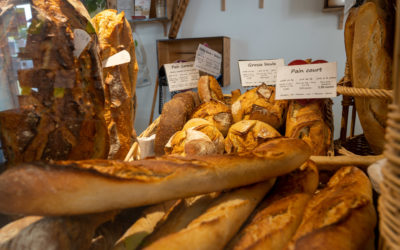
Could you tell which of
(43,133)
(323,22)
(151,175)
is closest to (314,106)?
(151,175)

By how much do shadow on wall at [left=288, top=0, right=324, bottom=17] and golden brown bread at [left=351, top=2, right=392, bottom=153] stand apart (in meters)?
1.45

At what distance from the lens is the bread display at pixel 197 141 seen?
1.00 metres

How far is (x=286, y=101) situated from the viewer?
141 cm

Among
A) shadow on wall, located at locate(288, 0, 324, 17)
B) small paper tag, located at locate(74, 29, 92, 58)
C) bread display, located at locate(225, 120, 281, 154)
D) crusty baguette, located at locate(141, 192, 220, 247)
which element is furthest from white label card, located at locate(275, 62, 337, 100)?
shadow on wall, located at locate(288, 0, 324, 17)

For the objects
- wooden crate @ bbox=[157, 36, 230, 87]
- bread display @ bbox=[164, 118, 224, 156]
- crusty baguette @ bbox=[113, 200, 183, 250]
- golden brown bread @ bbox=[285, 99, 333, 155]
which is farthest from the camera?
wooden crate @ bbox=[157, 36, 230, 87]

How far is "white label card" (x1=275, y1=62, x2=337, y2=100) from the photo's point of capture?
118 cm

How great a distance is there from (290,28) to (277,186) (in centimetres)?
208

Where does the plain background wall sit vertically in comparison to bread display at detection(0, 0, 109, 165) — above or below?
above

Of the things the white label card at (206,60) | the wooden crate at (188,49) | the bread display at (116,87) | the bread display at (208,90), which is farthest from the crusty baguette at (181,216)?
the wooden crate at (188,49)

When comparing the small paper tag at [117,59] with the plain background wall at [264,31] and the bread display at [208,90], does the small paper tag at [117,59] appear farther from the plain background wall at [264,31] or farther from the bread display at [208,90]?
the plain background wall at [264,31]

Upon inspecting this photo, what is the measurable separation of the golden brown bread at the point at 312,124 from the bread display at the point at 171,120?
1.81 feet

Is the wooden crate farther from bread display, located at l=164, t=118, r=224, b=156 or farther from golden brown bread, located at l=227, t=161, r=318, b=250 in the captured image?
golden brown bread, located at l=227, t=161, r=318, b=250

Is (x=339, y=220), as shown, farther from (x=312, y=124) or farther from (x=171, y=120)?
(x=171, y=120)

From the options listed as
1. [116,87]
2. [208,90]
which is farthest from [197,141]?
[208,90]
